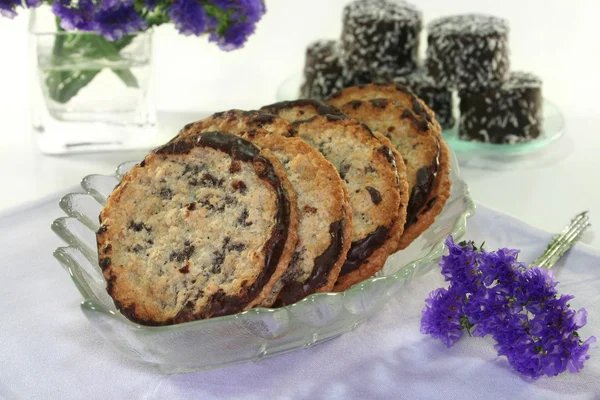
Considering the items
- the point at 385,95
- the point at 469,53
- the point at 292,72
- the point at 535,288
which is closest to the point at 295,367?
the point at 535,288

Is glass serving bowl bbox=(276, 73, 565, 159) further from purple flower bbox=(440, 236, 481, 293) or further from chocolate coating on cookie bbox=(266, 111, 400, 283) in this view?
purple flower bbox=(440, 236, 481, 293)

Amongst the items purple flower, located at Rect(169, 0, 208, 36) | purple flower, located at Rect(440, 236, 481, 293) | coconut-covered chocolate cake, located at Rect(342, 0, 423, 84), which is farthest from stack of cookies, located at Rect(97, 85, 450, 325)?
coconut-covered chocolate cake, located at Rect(342, 0, 423, 84)

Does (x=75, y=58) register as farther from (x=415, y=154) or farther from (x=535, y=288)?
(x=535, y=288)

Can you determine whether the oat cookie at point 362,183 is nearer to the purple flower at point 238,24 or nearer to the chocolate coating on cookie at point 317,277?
the chocolate coating on cookie at point 317,277

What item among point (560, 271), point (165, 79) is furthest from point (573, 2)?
point (560, 271)

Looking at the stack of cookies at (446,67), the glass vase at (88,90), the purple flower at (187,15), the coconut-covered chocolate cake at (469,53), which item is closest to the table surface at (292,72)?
the glass vase at (88,90)
